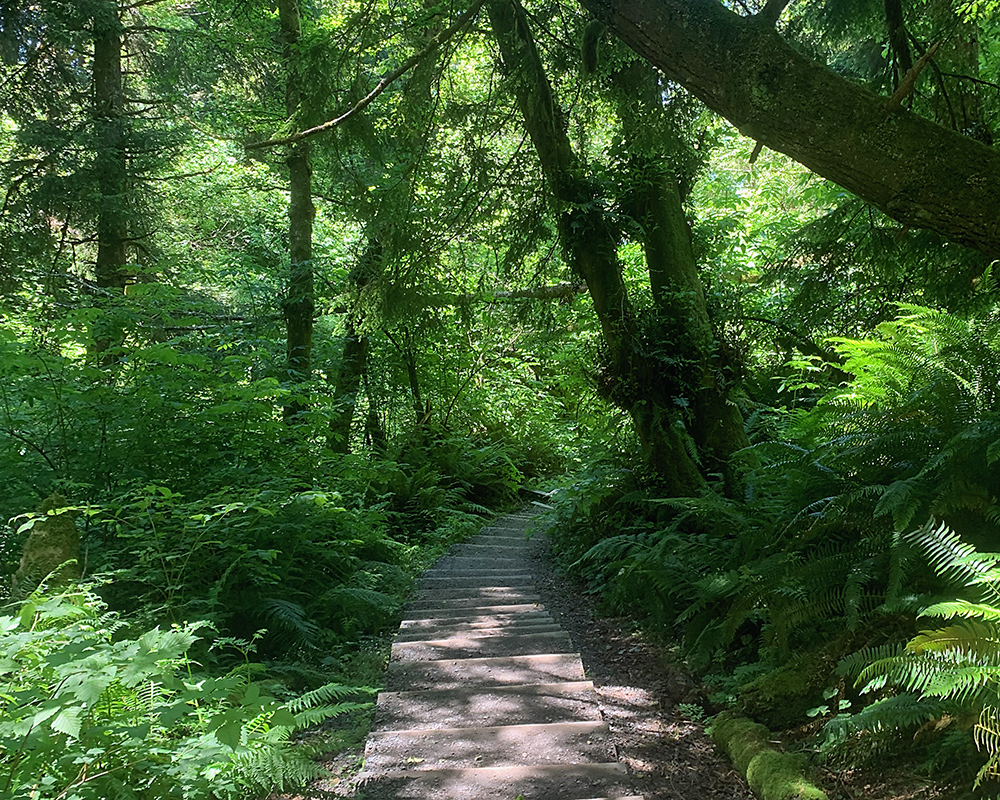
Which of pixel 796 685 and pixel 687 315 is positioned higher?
pixel 687 315

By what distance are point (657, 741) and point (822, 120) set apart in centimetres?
304

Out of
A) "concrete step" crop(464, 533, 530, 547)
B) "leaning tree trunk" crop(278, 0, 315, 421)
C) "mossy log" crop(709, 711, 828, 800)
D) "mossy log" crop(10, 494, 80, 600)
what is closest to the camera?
"mossy log" crop(709, 711, 828, 800)

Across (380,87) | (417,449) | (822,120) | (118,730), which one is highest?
(380,87)

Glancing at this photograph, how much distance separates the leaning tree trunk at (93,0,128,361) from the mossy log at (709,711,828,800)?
321 inches

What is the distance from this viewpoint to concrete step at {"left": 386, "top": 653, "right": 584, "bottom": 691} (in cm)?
387

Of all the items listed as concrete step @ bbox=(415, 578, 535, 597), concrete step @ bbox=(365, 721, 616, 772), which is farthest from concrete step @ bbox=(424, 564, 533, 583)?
concrete step @ bbox=(365, 721, 616, 772)

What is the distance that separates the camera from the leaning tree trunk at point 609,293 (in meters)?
6.28

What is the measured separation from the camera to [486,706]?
348cm

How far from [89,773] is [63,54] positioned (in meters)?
9.99

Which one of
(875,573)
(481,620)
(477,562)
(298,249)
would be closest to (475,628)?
(481,620)

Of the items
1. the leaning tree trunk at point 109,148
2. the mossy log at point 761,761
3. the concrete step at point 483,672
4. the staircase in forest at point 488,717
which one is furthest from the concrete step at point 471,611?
the leaning tree trunk at point 109,148

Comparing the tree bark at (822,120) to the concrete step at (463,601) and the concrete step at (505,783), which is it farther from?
the concrete step at (463,601)

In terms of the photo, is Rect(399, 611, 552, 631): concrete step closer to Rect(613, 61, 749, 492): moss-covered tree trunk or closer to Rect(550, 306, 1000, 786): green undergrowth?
Rect(550, 306, 1000, 786): green undergrowth

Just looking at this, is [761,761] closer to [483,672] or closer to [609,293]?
[483,672]
